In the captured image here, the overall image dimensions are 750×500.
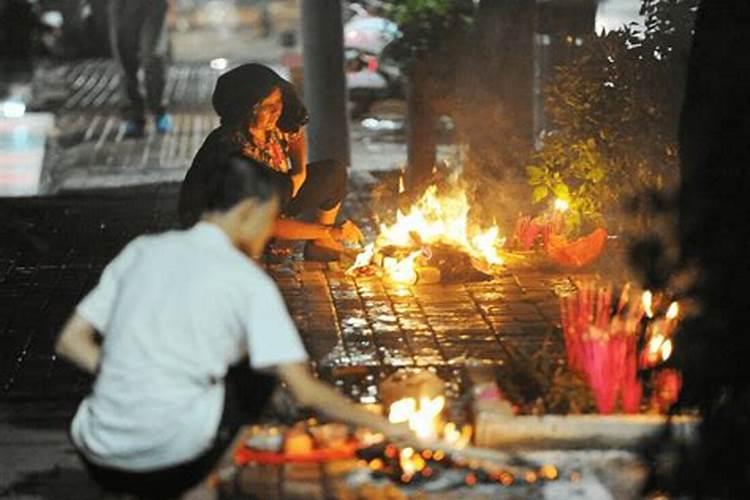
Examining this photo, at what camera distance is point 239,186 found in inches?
227

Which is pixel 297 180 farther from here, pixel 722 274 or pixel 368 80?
pixel 368 80

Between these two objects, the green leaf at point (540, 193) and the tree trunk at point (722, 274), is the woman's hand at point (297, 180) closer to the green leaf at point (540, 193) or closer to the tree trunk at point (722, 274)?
the green leaf at point (540, 193)

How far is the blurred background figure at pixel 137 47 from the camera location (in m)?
19.3

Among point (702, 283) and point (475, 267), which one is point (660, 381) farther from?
point (475, 267)

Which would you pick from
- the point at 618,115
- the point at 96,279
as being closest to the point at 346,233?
the point at 96,279

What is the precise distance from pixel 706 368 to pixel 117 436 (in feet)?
7.20

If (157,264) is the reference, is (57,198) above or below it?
below

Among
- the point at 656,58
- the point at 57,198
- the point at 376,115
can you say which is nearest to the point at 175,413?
the point at 656,58

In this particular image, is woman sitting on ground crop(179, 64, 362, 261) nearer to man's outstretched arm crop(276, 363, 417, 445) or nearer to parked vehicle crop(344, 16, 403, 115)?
man's outstretched arm crop(276, 363, 417, 445)

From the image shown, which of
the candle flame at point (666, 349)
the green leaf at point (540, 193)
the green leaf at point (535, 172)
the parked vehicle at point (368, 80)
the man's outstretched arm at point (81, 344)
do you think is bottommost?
the parked vehicle at point (368, 80)

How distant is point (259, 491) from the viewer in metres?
6.54

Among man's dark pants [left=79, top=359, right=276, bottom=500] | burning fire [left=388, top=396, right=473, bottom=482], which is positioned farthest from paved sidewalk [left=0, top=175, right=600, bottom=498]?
man's dark pants [left=79, top=359, right=276, bottom=500]

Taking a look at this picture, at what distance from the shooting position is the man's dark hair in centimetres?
577

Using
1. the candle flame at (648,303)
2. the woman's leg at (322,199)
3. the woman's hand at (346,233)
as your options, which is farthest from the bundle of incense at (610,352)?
the woman's leg at (322,199)
